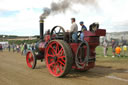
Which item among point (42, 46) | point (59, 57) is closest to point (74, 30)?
point (59, 57)

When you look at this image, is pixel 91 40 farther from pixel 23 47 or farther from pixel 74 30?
pixel 23 47

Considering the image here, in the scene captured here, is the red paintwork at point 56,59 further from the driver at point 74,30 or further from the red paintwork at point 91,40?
the driver at point 74,30

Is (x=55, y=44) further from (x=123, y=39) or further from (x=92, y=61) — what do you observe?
(x=123, y=39)

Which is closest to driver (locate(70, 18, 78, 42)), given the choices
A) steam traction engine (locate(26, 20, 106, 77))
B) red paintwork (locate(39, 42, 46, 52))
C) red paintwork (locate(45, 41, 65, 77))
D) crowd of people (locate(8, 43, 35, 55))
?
steam traction engine (locate(26, 20, 106, 77))

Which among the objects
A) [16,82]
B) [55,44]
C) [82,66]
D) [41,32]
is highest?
[41,32]

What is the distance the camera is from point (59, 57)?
514 cm

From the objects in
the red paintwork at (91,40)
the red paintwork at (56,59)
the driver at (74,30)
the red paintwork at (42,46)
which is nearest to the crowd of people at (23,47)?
the red paintwork at (42,46)

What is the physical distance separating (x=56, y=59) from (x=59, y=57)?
6.7 inches

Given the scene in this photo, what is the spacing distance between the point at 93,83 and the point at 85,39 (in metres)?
1.43

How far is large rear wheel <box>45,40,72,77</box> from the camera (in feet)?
15.3

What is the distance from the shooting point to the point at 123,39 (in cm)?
1836

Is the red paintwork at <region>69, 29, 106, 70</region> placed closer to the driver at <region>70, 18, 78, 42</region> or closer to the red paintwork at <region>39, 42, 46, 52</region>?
the driver at <region>70, 18, 78, 42</region>

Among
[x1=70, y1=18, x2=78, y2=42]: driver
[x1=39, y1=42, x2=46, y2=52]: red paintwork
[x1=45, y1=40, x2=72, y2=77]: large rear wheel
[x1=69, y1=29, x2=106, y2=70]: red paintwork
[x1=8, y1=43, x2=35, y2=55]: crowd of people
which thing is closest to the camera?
[x1=45, y1=40, x2=72, y2=77]: large rear wheel

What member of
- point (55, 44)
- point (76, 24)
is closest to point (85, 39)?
point (76, 24)
